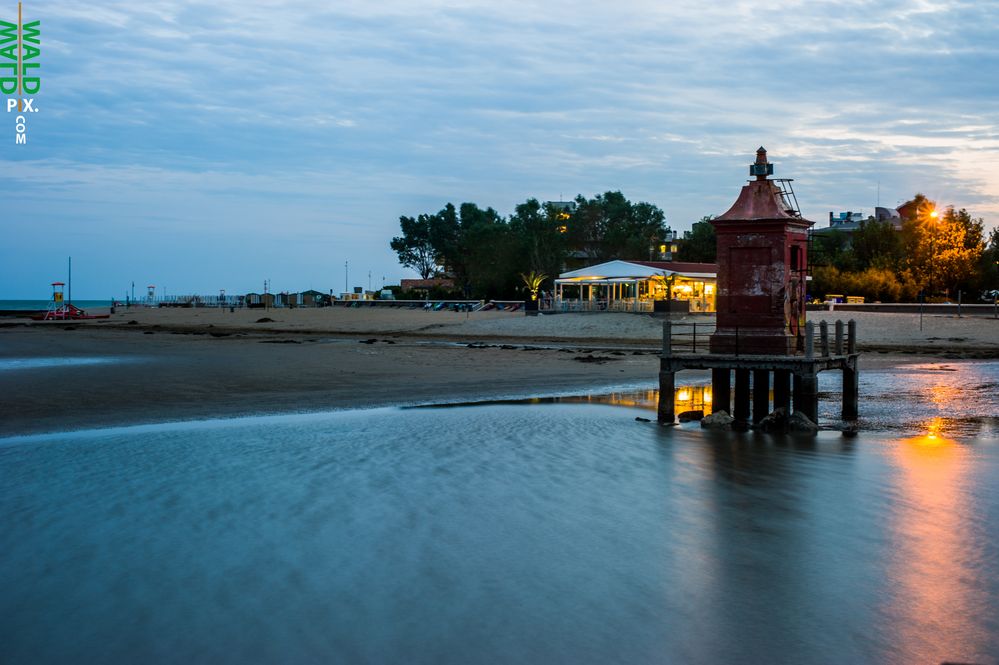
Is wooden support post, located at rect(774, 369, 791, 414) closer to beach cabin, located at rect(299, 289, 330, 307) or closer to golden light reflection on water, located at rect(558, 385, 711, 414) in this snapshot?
golden light reflection on water, located at rect(558, 385, 711, 414)

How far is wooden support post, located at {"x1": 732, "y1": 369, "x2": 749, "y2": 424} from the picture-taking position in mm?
20141

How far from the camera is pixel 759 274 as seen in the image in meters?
20.2

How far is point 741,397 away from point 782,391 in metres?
1.13

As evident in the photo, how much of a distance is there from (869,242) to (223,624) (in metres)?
68.8

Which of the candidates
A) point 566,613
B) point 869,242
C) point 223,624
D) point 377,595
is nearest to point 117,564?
point 223,624

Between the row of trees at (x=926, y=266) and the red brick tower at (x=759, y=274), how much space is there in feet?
140

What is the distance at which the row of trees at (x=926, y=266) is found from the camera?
198ft

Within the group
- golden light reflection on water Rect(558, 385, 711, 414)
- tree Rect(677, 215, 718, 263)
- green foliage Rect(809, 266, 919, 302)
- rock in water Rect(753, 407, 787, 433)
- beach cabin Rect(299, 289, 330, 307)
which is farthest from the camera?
beach cabin Rect(299, 289, 330, 307)

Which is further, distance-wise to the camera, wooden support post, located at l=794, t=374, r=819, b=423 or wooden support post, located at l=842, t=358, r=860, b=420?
wooden support post, located at l=842, t=358, r=860, b=420

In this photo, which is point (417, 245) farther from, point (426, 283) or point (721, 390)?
point (721, 390)

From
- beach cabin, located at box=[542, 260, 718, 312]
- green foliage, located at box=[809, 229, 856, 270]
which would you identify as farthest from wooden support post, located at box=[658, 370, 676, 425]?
green foliage, located at box=[809, 229, 856, 270]

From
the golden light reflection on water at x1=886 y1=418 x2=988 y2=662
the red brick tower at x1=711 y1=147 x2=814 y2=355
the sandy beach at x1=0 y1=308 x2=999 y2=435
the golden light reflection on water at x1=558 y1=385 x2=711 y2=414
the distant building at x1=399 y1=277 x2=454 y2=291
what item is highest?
the distant building at x1=399 y1=277 x2=454 y2=291

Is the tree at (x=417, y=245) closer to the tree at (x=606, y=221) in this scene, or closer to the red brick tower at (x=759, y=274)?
the tree at (x=606, y=221)

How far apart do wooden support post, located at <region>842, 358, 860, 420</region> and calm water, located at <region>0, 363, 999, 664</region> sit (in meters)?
2.76
